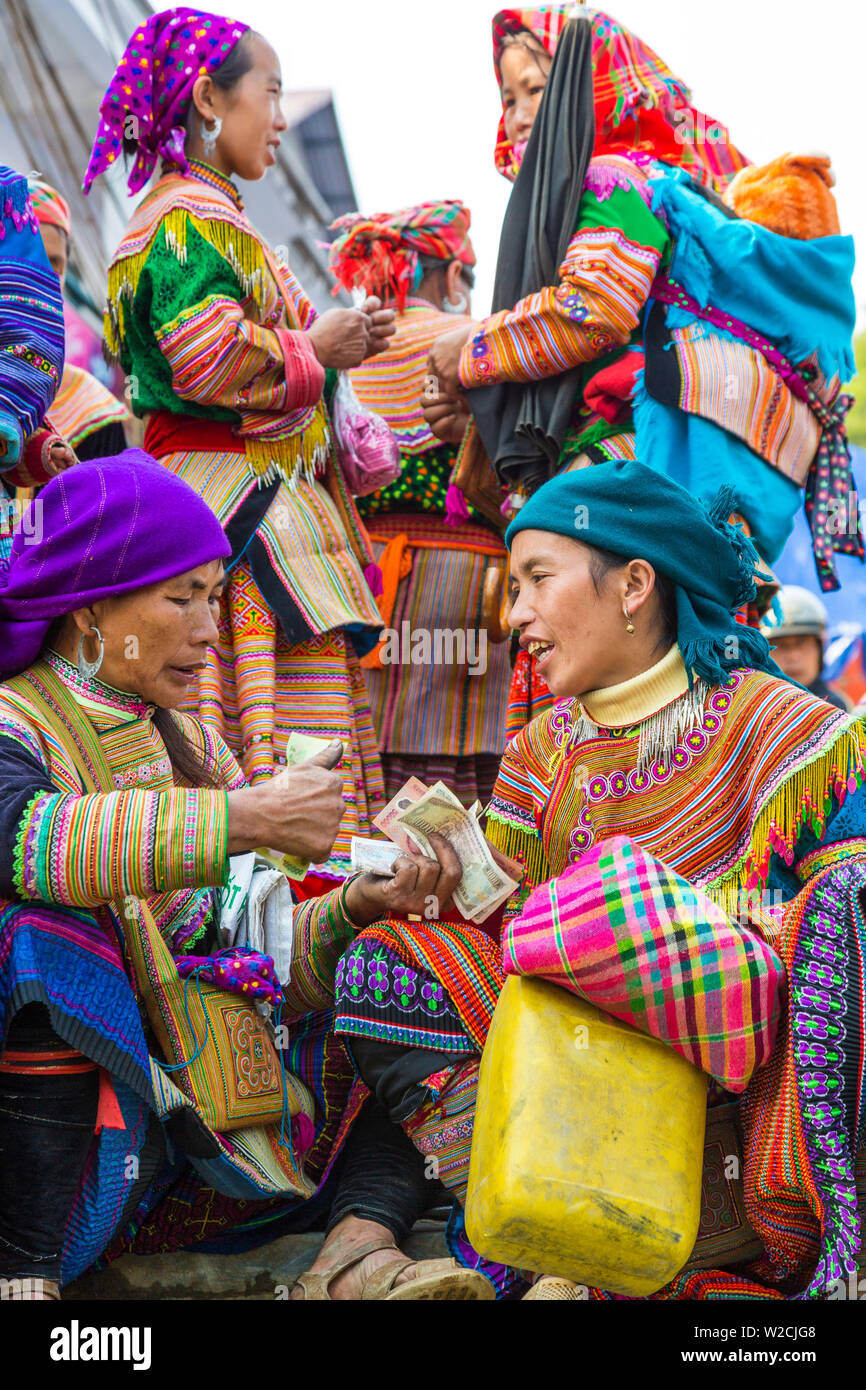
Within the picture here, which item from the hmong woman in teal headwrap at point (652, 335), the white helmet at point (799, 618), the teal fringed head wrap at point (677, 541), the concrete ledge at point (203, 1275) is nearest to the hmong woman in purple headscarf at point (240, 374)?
the hmong woman in teal headwrap at point (652, 335)

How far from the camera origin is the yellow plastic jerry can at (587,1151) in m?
2.33

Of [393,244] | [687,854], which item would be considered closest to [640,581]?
[687,854]

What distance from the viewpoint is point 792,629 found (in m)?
7.26

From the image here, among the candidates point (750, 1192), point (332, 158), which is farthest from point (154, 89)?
point (332, 158)

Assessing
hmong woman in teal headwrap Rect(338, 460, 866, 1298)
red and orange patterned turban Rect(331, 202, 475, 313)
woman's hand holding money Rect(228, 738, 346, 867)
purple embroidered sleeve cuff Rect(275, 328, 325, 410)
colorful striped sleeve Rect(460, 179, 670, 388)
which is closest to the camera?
hmong woman in teal headwrap Rect(338, 460, 866, 1298)

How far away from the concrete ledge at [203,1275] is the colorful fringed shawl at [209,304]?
2.33m

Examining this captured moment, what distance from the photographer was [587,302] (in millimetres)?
3986

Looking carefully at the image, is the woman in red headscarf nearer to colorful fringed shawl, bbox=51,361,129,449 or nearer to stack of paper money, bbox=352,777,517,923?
colorful fringed shawl, bbox=51,361,129,449

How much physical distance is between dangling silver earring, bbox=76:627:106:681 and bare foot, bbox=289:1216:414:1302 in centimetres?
122

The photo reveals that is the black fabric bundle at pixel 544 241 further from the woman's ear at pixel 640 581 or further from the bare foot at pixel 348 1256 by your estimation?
the bare foot at pixel 348 1256

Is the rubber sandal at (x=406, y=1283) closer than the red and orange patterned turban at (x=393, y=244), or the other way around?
the rubber sandal at (x=406, y=1283)

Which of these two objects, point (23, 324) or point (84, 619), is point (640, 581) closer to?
point (84, 619)

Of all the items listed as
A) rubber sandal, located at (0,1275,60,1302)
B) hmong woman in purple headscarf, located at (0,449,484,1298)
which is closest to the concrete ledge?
hmong woman in purple headscarf, located at (0,449,484,1298)

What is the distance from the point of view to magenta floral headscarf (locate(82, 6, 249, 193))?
4.43 metres
